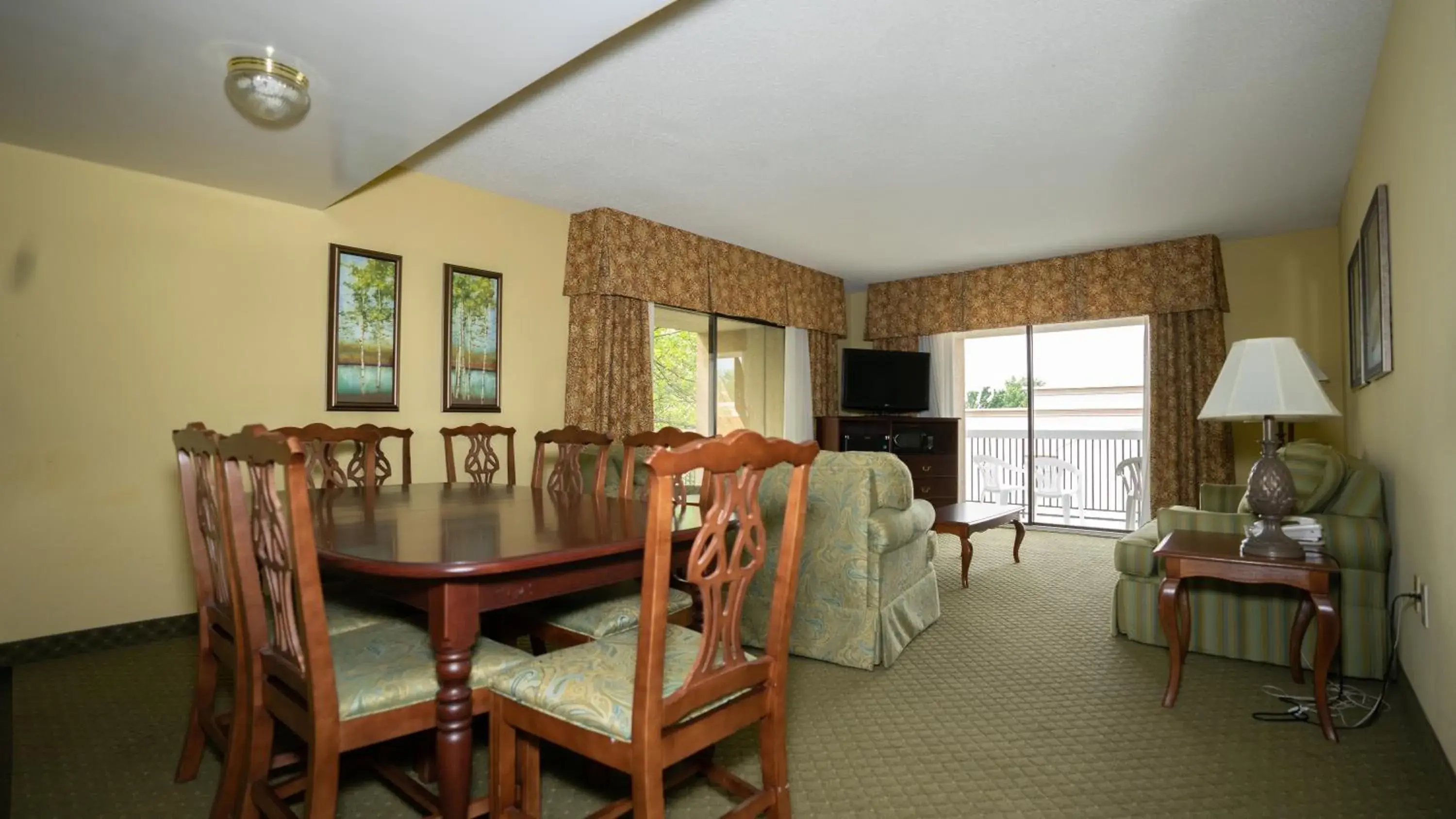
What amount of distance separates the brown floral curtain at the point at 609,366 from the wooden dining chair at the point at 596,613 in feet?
8.30

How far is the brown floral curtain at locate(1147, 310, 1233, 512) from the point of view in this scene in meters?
5.56

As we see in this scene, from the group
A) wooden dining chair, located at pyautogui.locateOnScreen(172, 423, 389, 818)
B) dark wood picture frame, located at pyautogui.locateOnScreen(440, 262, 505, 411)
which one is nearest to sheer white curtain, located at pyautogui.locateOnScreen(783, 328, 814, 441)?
dark wood picture frame, located at pyautogui.locateOnScreen(440, 262, 505, 411)

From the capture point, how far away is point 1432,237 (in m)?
1.98

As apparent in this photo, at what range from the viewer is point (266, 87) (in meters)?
2.33

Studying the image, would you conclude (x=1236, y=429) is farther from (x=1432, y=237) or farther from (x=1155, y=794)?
(x=1155, y=794)

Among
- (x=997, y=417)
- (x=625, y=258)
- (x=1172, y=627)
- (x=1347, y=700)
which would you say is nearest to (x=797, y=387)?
(x=997, y=417)

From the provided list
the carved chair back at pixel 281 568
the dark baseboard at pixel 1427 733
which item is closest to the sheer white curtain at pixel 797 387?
the dark baseboard at pixel 1427 733

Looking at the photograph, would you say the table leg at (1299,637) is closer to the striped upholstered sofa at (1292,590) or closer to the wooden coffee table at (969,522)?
the striped upholstered sofa at (1292,590)

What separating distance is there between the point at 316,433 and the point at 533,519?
1751 mm

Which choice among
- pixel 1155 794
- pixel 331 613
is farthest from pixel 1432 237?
pixel 331 613

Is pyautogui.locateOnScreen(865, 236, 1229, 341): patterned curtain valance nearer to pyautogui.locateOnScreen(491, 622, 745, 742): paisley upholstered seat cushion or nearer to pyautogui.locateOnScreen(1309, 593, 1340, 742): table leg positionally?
pyautogui.locateOnScreen(1309, 593, 1340, 742): table leg

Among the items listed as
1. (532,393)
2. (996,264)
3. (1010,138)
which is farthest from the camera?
(996,264)

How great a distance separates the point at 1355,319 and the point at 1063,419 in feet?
11.3

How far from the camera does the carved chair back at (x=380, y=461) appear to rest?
Result: 3320 millimetres
